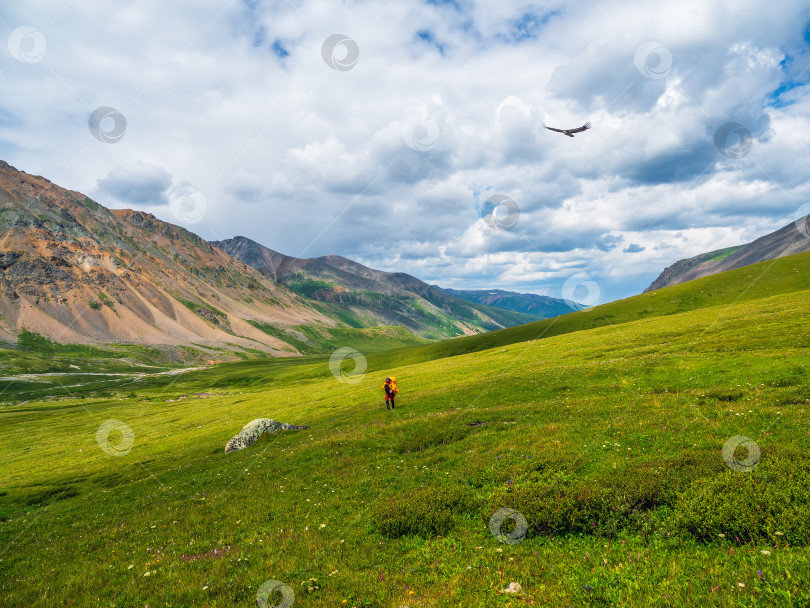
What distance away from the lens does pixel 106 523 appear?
19.8 m

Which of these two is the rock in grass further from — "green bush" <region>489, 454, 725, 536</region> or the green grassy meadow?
"green bush" <region>489, 454, 725, 536</region>

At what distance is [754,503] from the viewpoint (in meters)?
9.34

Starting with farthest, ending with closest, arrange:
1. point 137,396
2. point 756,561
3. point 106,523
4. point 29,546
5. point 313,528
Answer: point 137,396
point 106,523
point 29,546
point 313,528
point 756,561

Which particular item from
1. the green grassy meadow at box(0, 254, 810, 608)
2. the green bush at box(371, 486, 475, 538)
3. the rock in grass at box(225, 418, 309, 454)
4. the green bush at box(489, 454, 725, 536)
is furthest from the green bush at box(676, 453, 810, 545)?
the rock in grass at box(225, 418, 309, 454)

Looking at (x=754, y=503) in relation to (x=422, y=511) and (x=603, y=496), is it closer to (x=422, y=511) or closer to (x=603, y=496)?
(x=603, y=496)

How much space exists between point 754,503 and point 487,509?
715 cm

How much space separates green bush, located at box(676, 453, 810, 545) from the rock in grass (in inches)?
1318

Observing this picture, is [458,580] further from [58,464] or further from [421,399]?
[58,464]

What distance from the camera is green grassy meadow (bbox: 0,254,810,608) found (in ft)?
27.8

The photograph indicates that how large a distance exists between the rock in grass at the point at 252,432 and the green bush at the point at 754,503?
110ft

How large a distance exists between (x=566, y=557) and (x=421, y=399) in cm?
3014

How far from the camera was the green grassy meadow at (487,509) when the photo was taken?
8.48 m

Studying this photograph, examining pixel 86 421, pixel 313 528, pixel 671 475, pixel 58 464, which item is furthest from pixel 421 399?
pixel 86 421

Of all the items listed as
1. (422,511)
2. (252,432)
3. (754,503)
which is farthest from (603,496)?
(252,432)
